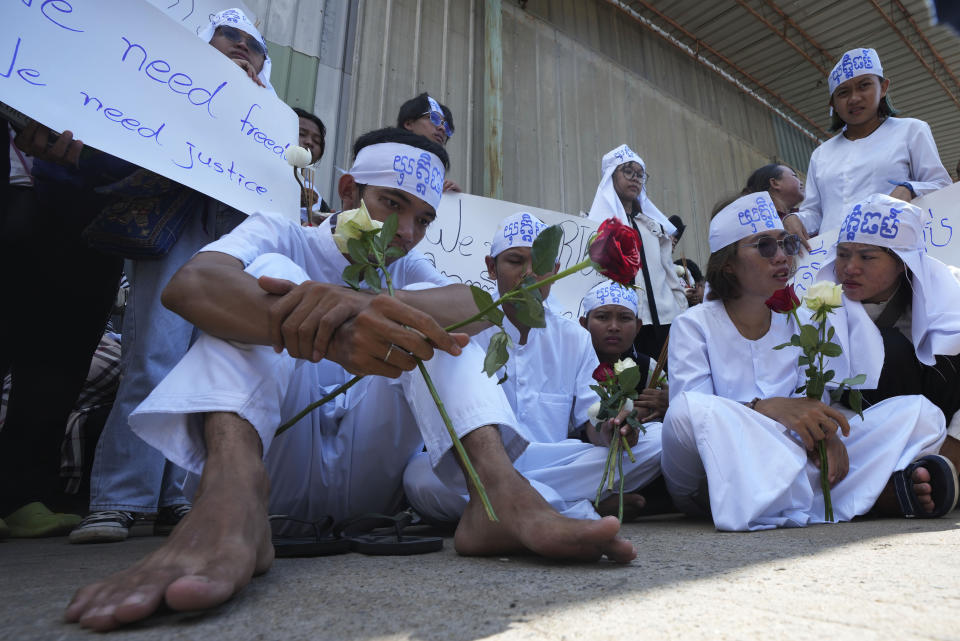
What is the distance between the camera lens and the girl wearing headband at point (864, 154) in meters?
2.77

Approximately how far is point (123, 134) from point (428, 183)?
83cm

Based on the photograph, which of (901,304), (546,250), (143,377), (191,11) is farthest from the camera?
(191,11)

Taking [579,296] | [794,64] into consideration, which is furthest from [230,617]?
[794,64]

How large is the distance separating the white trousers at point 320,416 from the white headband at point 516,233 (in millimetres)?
1239

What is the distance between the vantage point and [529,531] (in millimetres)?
878

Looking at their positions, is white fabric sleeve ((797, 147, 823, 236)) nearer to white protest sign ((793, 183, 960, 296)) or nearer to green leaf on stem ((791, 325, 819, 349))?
white protest sign ((793, 183, 960, 296))

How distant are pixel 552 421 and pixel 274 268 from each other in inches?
48.3

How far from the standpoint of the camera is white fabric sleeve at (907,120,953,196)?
2730 mm

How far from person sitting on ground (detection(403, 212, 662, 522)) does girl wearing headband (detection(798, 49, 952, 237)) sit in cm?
164

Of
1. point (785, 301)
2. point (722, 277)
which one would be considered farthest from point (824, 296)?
point (722, 277)

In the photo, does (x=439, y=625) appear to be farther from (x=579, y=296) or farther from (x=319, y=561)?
(x=579, y=296)

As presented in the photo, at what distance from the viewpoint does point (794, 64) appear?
7.95m

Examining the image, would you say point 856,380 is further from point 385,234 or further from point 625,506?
point 385,234

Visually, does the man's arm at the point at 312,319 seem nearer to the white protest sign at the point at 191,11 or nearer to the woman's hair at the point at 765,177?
the white protest sign at the point at 191,11
